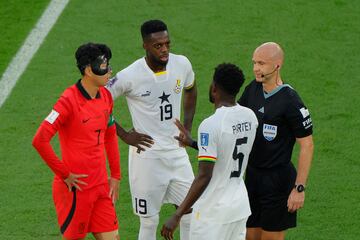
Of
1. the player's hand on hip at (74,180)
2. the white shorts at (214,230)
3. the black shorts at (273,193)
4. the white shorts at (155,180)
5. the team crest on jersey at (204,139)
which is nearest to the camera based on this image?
the team crest on jersey at (204,139)

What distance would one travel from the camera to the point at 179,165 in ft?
30.5

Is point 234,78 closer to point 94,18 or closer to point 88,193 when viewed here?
point 88,193

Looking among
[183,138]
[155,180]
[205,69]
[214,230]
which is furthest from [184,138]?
[205,69]

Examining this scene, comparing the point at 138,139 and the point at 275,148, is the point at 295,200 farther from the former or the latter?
the point at 138,139

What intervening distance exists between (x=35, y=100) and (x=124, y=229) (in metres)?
3.17

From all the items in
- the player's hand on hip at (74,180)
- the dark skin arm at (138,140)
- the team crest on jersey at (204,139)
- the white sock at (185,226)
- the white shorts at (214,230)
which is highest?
the team crest on jersey at (204,139)

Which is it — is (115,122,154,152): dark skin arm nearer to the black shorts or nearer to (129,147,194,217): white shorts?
(129,147,194,217): white shorts

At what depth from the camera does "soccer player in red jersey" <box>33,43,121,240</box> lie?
8.23m

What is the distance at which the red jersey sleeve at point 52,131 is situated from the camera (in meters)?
8.15

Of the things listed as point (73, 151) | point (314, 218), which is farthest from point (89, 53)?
point (314, 218)

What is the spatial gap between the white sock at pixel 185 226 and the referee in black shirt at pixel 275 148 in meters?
0.66

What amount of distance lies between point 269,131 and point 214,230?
3.89ft

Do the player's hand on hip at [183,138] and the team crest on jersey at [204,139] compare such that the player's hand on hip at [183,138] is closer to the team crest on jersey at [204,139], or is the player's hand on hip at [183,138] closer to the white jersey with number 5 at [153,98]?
the white jersey with number 5 at [153,98]

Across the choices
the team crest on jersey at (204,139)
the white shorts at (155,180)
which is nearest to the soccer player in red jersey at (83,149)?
the white shorts at (155,180)
